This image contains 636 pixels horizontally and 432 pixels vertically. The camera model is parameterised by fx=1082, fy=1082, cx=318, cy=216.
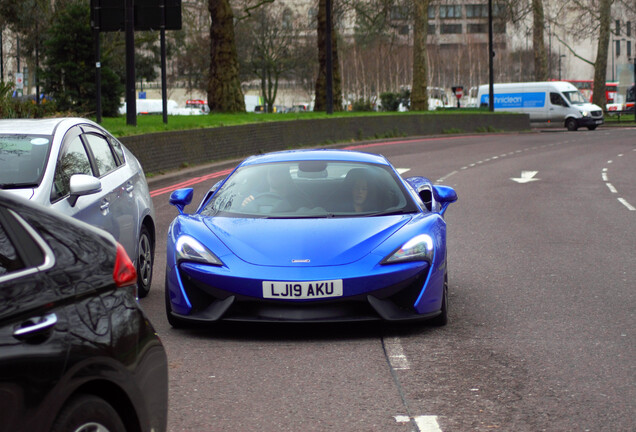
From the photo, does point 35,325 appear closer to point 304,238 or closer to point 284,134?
point 304,238

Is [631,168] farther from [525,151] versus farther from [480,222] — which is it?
[480,222]

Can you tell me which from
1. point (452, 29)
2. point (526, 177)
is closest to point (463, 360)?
point (526, 177)

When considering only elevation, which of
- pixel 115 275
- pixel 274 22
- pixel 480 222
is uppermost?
pixel 274 22

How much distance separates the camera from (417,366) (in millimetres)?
6391

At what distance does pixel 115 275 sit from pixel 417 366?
2.93 meters

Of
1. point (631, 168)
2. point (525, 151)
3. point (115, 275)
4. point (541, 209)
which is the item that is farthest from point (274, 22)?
point (115, 275)

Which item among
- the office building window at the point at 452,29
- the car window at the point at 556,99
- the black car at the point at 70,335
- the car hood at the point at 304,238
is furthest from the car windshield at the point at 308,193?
the office building window at the point at 452,29

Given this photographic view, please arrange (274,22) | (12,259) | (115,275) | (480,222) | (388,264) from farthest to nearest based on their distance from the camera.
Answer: (274,22) → (480,222) → (388,264) → (115,275) → (12,259)

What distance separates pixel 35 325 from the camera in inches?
129

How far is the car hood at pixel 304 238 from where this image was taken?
711cm

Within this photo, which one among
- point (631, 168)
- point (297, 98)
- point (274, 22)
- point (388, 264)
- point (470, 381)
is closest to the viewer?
point (470, 381)

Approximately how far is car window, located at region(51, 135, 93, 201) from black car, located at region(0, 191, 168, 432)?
3748 millimetres

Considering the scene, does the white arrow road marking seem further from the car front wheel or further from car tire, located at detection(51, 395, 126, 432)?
the car front wheel

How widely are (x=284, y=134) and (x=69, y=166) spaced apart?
24.2 m
